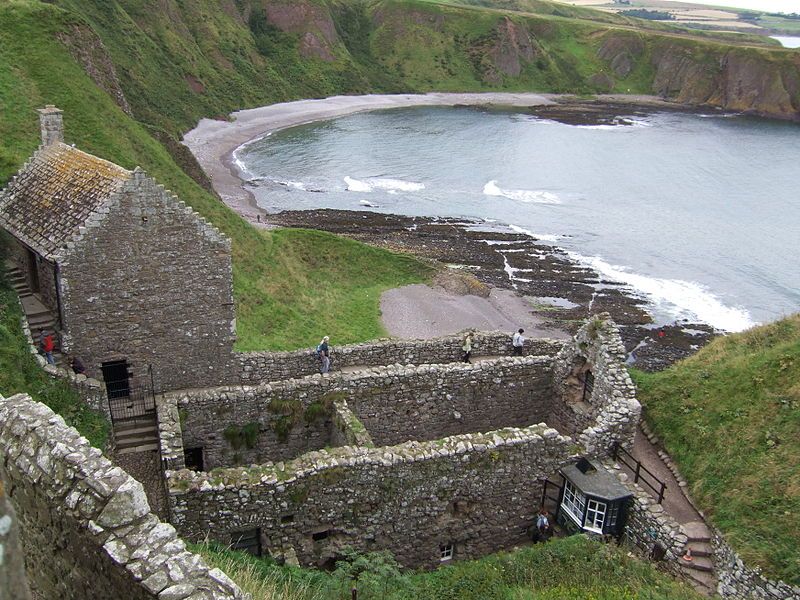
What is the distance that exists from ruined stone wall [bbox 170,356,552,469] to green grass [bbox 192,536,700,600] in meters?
4.34

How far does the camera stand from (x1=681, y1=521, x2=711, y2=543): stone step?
15.0 meters

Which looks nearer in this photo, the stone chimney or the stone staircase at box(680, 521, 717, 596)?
the stone staircase at box(680, 521, 717, 596)

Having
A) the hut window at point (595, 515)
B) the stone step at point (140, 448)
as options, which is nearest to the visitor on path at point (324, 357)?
the stone step at point (140, 448)

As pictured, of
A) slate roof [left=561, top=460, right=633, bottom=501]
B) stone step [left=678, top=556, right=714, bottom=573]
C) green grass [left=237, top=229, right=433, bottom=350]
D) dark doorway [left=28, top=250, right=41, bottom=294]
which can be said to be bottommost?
green grass [left=237, top=229, right=433, bottom=350]

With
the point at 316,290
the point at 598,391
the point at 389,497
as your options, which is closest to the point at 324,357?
the point at 389,497

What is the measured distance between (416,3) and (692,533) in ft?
597

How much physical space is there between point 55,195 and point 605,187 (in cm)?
8107

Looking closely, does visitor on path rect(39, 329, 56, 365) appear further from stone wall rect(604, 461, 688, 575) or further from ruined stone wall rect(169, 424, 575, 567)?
stone wall rect(604, 461, 688, 575)

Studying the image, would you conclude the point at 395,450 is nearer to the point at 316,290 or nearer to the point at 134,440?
the point at 134,440

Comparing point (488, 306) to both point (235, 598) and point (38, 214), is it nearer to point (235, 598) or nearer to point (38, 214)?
point (38, 214)

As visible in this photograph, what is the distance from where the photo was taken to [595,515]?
15812 mm

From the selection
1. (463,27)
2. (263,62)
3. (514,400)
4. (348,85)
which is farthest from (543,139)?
(514,400)

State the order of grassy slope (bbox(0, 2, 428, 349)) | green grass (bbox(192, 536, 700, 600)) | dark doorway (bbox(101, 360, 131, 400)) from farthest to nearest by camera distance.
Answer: grassy slope (bbox(0, 2, 428, 349))
dark doorway (bbox(101, 360, 131, 400))
green grass (bbox(192, 536, 700, 600))

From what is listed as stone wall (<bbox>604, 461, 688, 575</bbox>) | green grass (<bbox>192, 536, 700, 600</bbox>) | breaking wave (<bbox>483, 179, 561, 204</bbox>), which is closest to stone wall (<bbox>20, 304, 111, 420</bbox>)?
green grass (<bbox>192, 536, 700, 600</bbox>)
